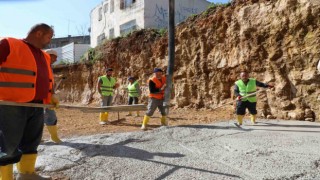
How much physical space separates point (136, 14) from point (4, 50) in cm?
2225

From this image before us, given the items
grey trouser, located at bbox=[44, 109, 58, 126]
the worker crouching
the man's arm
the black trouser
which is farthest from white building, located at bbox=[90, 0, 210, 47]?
the man's arm

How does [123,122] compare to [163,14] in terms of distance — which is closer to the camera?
[123,122]

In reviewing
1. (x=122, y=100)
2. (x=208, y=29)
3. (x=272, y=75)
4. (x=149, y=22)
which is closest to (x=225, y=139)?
(x=272, y=75)

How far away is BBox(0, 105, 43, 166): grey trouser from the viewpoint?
10.2 ft

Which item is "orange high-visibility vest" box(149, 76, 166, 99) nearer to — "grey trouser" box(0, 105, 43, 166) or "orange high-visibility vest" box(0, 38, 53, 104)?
"grey trouser" box(0, 105, 43, 166)

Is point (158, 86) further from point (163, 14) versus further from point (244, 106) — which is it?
point (163, 14)

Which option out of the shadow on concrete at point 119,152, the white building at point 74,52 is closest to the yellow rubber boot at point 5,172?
the shadow on concrete at point 119,152

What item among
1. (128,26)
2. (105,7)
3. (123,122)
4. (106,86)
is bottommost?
(123,122)

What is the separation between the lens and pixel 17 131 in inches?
125

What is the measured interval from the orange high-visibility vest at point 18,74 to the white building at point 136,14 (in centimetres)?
2067

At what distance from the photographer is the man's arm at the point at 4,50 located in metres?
3.19

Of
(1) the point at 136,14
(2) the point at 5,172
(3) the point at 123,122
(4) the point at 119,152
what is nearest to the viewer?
(2) the point at 5,172

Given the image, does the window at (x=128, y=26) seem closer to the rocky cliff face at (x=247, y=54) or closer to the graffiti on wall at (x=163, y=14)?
the graffiti on wall at (x=163, y=14)

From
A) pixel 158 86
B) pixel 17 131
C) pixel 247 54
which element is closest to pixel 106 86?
pixel 158 86
